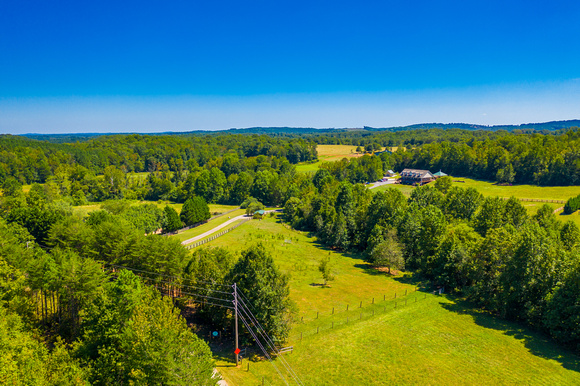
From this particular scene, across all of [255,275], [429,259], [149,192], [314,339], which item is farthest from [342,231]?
[149,192]

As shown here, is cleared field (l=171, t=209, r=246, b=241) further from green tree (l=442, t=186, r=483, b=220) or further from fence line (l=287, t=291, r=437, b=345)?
green tree (l=442, t=186, r=483, b=220)

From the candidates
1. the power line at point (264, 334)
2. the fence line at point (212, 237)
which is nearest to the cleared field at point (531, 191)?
the fence line at point (212, 237)

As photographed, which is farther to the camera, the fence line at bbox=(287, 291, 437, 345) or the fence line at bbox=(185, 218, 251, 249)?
the fence line at bbox=(185, 218, 251, 249)

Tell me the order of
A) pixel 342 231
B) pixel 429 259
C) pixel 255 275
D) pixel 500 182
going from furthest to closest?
pixel 500 182, pixel 342 231, pixel 429 259, pixel 255 275

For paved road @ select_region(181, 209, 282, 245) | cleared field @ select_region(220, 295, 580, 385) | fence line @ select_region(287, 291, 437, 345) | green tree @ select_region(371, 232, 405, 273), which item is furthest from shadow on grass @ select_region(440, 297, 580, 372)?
paved road @ select_region(181, 209, 282, 245)

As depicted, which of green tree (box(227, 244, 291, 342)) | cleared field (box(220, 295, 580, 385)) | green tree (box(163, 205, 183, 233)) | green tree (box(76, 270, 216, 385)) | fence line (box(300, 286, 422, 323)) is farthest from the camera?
green tree (box(163, 205, 183, 233))

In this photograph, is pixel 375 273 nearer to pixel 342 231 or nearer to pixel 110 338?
pixel 342 231

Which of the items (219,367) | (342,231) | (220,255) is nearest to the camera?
(219,367)
